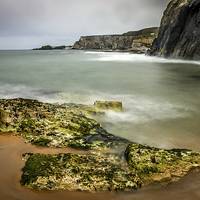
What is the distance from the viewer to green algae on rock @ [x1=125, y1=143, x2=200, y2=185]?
2.45 metres

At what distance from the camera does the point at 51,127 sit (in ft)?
12.7

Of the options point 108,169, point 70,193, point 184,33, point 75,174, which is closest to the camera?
point 70,193

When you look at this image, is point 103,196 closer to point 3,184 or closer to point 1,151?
point 3,184

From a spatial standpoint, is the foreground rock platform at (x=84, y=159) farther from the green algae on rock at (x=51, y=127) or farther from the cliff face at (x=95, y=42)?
the cliff face at (x=95, y=42)

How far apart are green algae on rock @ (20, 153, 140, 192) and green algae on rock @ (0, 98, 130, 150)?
0.60 m

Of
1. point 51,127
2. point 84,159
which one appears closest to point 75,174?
point 84,159

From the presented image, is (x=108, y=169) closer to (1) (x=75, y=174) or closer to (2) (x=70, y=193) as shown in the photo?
(1) (x=75, y=174)

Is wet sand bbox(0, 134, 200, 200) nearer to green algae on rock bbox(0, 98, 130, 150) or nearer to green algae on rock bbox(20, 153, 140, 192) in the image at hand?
green algae on rock bbox(20, 153, 140, 192)

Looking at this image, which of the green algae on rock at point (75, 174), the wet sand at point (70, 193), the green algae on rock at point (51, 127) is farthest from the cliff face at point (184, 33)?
the green algae on rock at point (75, 174)

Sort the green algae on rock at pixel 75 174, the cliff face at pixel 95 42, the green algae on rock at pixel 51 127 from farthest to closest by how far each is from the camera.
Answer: the cliff face at pixel 95 42
the green algae on rock at pixel 51 127
the green algae on rock at pixel 75 174

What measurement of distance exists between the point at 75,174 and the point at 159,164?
1.37m

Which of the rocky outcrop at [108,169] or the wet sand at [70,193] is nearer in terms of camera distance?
the wet sand at [70,193]

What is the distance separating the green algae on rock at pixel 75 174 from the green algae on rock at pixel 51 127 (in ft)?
1.96

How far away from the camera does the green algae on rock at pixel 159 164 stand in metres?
2.45
